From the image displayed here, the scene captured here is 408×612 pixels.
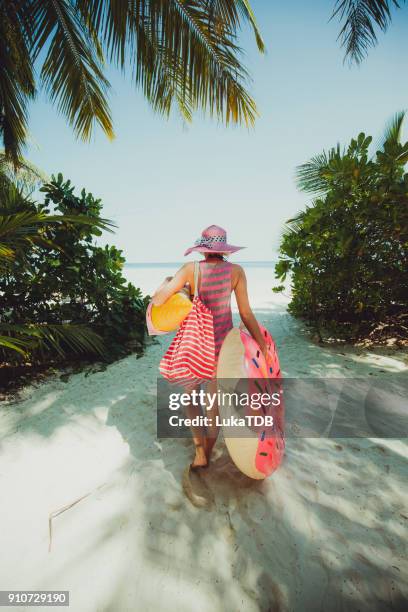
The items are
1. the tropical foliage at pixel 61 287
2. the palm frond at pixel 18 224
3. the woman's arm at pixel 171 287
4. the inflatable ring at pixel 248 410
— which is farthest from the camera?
the tropical foliage at pixel 61 287

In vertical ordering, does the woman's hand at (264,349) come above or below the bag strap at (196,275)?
below

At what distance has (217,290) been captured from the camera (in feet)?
5.65

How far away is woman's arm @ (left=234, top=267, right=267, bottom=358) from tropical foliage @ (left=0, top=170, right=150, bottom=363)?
60.5 inches

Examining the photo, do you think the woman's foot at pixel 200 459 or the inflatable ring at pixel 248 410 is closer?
the inflatable ring at pixel 248 410

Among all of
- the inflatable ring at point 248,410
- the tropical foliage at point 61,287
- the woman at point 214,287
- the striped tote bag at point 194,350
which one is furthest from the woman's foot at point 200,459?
the tropical foliage at point 61,287

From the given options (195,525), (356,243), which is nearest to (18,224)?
(195,525)

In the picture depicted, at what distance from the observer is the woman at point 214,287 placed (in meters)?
1.66

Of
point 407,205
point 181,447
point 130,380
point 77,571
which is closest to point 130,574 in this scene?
point 77,571

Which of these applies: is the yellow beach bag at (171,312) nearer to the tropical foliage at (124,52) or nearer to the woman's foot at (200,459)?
the woman's foot at (200,459)

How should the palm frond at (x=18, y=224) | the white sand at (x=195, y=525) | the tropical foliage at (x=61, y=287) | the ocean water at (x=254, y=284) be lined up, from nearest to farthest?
the white sand at (x=195, y=525), the palm frond at (x=18, y=224), the tropical foliage at (x=61, y=287), the ocean water at (x=254, y=284)

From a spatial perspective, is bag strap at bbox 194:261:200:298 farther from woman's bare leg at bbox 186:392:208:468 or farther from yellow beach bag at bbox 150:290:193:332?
woman's bare leg at bbox 186:392:208:468

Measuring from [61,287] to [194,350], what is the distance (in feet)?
8.26

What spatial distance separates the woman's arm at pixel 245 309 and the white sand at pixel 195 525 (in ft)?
3.07

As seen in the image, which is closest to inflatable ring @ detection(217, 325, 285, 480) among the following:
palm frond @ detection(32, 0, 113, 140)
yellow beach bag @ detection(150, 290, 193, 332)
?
yellow beach bag @ detection(150, 290, 193, 332)
